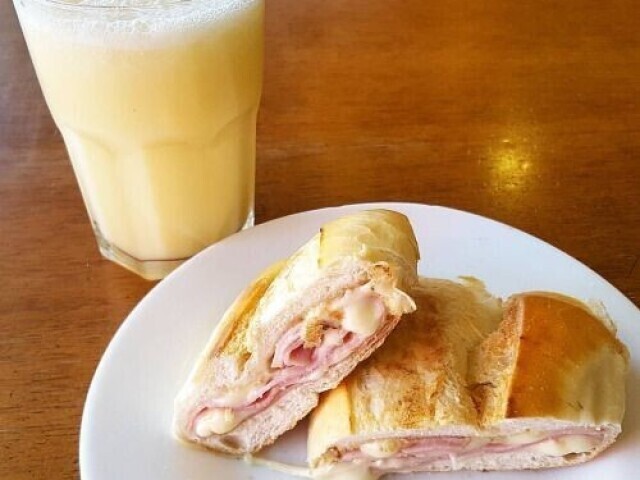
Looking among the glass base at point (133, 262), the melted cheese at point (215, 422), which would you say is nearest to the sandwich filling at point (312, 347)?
the melted cheese at point (215, 422)

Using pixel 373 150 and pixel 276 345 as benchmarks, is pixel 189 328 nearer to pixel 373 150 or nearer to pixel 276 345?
pixel 276 345

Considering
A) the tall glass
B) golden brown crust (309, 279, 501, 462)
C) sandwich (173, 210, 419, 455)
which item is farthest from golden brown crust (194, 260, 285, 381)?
the tall glass

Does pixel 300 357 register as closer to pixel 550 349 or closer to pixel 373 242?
pixel 373 242

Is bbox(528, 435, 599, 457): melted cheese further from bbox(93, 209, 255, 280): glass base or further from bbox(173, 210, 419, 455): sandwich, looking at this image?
bbox(93, 209, 255, 280): glass base

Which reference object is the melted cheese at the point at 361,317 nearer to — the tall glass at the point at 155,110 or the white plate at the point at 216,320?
the white plate at the point at 216,320

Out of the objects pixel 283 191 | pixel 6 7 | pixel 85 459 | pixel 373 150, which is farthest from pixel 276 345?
pixel 6 7

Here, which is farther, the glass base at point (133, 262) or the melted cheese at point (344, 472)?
the glass base at point (133, 262)

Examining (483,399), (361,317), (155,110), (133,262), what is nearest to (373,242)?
(361,317)
